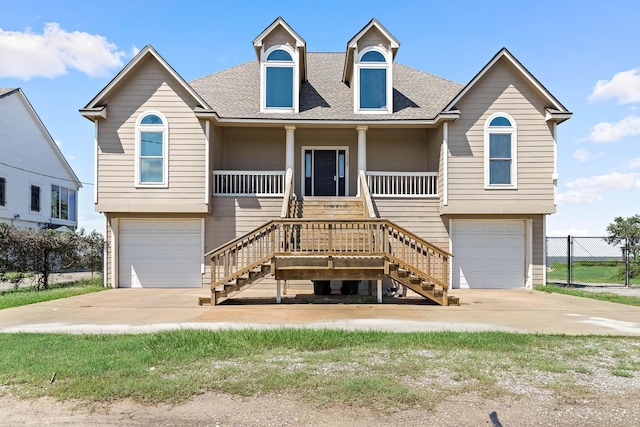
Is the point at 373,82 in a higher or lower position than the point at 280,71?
lower

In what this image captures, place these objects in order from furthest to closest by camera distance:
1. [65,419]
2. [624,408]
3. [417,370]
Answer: [417,370] → [624,408] → [65,419]

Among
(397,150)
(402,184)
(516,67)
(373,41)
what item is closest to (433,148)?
(397,150)

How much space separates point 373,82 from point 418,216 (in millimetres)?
5025

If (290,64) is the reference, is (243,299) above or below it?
below

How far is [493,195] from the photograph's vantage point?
14.8 metres

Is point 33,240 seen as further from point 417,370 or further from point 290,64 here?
point 417,370

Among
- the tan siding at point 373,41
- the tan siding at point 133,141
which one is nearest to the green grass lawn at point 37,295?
the tan siding at point 133,141

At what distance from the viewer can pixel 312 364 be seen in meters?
5.47

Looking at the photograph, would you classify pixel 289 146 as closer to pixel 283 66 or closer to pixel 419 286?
pixel 283 66

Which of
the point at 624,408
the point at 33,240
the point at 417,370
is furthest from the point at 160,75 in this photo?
the point at 624,408

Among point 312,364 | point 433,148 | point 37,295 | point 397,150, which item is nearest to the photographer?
point 312,364

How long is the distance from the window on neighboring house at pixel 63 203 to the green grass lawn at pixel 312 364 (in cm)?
2351

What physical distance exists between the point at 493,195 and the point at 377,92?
5.36m

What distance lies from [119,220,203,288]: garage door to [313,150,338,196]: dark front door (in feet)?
15.9
